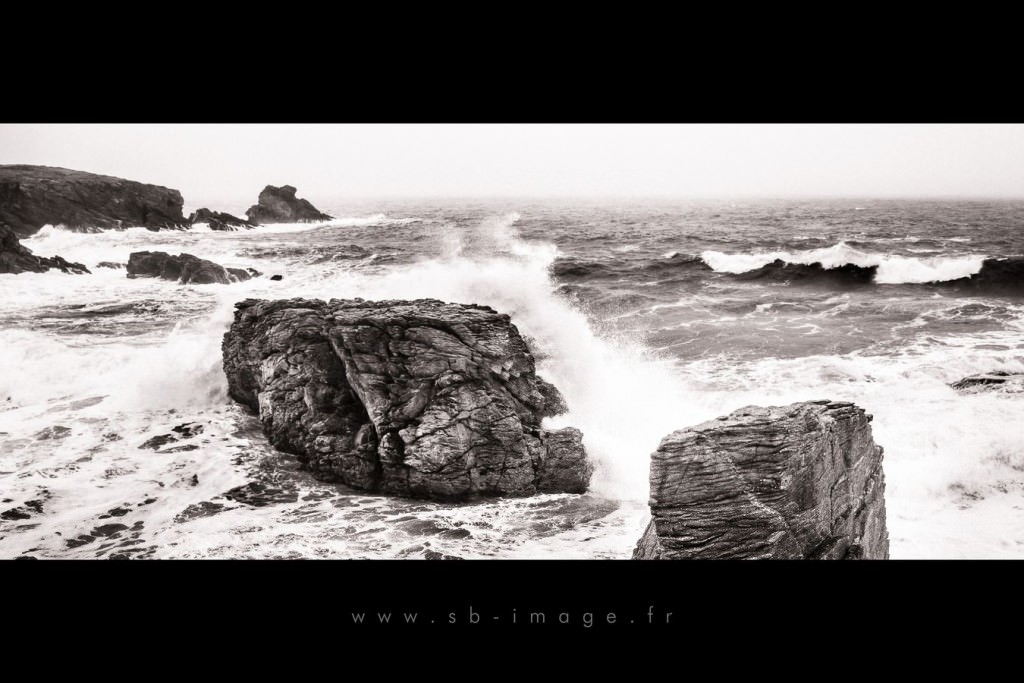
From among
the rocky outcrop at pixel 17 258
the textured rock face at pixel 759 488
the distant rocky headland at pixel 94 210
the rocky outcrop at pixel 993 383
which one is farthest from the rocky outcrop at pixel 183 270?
the rocky outcrop at pixel 993 383

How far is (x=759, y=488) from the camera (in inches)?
119

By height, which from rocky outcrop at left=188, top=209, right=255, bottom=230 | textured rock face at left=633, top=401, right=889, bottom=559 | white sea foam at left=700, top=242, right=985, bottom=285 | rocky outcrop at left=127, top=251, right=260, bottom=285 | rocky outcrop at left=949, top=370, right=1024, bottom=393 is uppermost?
rocky outcrop at left=188, top=209, right=255, bottom=230

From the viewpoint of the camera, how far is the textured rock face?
304cm

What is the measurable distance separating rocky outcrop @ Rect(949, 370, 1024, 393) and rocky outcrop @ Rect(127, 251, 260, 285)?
5501 millimetres

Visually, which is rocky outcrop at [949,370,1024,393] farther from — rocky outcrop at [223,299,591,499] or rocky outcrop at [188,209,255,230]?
rocky outcrop at [188,209,255,230]

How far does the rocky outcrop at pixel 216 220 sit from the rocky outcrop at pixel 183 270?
299 millimetres

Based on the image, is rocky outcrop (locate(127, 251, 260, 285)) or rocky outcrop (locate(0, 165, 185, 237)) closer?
rocky outcrop (locate(0, 165, 185, 237))

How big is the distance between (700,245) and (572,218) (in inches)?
42.7

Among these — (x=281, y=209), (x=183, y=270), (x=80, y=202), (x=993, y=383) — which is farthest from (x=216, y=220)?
(x=993, y=383)

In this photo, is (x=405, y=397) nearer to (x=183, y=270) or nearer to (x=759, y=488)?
(x=183, y=270)

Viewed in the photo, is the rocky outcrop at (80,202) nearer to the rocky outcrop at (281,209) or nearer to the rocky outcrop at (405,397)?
the rocky outcrop at (281,209)

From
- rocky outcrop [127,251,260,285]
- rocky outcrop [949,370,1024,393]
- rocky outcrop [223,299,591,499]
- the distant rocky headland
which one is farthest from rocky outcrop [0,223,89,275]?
rocky outcrop [949,370,1024,393]
